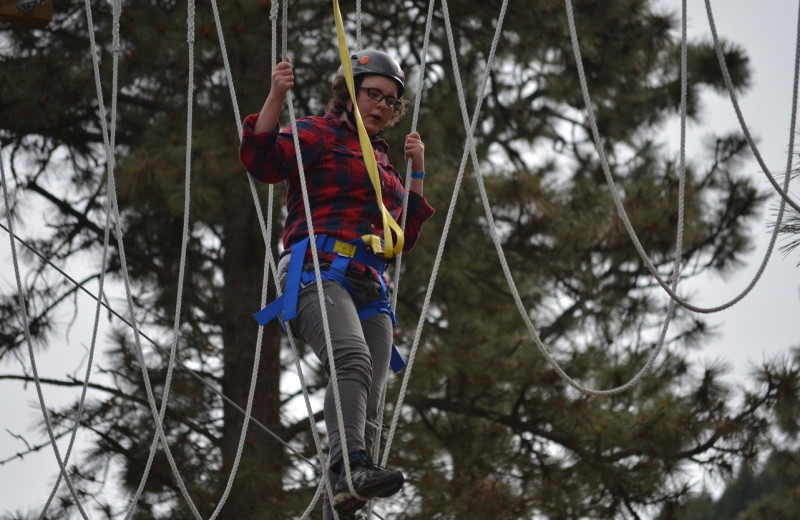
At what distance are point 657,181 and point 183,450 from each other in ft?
9.27

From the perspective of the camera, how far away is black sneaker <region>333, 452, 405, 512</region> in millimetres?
2432

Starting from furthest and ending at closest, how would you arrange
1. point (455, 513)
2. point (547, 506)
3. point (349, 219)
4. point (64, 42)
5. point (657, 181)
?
point (657, 181) < point (64, 42) < point (547, 506) < point (455, 513) < point (349, 219)

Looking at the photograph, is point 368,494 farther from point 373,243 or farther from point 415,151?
point 415,151

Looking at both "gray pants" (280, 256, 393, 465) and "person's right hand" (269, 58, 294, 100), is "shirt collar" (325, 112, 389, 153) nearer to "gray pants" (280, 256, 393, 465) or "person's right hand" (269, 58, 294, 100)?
"person's right hand" (269, 58, 294, 100)

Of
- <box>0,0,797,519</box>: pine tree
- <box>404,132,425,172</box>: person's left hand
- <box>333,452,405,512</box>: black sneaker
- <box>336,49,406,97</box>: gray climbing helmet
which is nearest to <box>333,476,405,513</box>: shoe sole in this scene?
<box>333,452,405,512</box>: black sneaker

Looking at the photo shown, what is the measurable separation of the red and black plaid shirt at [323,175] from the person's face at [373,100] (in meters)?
0.05

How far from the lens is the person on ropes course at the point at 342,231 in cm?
260

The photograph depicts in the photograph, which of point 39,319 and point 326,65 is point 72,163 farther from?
point 326,65

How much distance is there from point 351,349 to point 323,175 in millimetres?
403

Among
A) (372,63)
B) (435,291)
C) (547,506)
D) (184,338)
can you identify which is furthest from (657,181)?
(372,63)

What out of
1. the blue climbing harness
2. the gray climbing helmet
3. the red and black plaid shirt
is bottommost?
the blue climbing harness

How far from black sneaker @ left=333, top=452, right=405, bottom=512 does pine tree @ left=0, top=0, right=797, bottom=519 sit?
8.56ft

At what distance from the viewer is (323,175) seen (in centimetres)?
280

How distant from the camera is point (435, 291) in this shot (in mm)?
6109
